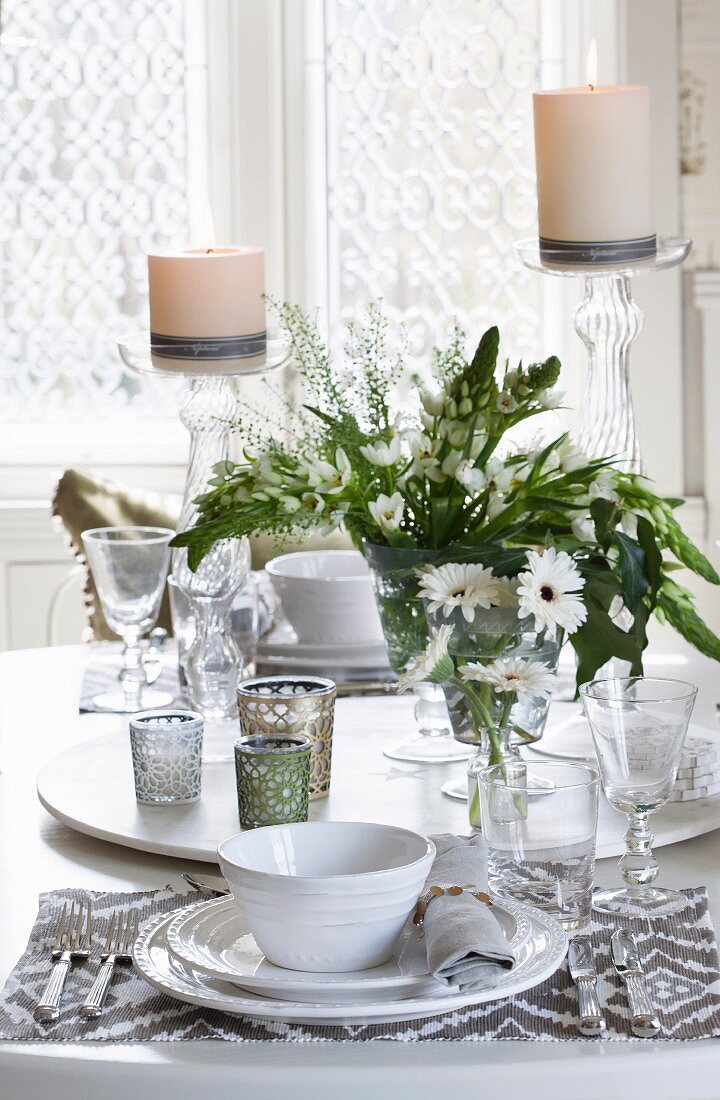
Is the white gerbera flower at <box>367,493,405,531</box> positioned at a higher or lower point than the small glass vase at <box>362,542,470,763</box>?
higher

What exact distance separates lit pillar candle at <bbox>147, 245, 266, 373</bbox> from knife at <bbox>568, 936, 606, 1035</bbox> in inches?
32.1

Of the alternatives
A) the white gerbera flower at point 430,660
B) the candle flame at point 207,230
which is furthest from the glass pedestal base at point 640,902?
the candle flame at point 207,230

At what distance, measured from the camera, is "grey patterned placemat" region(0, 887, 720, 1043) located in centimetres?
83

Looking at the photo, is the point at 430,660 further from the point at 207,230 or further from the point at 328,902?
the point at 207,230

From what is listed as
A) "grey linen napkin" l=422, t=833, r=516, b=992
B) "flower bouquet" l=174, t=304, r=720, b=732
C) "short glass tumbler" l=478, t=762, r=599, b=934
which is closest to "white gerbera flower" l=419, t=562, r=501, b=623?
"flower bouquet" l=174, t=304, r=720, b=732

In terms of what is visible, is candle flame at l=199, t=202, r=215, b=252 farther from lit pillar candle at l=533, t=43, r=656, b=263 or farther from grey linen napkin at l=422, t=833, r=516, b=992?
grey linen napkin at l=422, t=833, r=516, b=992

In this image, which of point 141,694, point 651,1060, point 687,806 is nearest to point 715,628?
point 141,694

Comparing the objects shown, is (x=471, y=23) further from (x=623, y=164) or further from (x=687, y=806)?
(x=687, y=806)

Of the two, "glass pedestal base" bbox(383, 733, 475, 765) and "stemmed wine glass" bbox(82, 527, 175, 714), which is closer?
"glass pedestal base" bbox(383, 733, 475, 765)

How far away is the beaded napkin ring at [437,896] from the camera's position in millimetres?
904

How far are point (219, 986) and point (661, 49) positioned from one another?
2.75 metres

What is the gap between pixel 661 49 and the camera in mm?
3137

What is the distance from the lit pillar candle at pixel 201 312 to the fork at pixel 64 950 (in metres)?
0.70

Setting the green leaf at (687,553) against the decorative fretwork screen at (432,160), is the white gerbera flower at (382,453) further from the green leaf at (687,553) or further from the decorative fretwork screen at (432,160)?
the decorative fretwork screen at (432,160)
